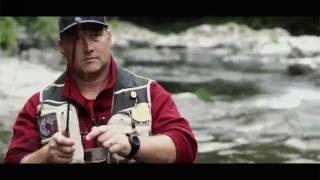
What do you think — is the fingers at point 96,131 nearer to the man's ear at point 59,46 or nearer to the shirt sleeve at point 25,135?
the shirt sleeve at point 25,135

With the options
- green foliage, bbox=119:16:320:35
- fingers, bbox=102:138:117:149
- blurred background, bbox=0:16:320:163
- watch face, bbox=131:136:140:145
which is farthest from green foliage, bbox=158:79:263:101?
fingers, bbox=102:138:117:149

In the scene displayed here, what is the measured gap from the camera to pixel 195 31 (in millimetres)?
3037

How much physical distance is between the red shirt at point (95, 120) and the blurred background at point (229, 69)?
0.67 ft

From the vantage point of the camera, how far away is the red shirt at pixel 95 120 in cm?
265

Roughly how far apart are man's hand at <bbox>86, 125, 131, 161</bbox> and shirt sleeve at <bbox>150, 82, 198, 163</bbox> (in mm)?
145

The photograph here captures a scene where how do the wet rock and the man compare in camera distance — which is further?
the wet rock

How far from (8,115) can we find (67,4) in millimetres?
606

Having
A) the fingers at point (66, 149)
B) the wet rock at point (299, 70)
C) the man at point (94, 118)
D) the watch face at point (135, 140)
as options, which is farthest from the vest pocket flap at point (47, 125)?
the wet rock at point (299, 70)

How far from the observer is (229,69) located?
3.05 m

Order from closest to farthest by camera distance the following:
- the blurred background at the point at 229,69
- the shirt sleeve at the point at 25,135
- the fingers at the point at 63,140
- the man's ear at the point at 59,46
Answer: the fingers at the point at 63,140 → the shirt sleeve at the point at 25,135 → the man's ear at the point at 59,46 → the blurred background at the point at 229,69

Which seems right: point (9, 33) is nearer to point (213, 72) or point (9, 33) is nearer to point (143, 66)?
point (143, 66)

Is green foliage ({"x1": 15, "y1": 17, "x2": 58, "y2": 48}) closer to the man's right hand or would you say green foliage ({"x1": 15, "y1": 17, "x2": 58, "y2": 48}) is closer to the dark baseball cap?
the dark baseball cap

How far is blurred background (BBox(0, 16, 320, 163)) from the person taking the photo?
2947 mm

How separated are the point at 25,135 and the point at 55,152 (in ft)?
0.51
